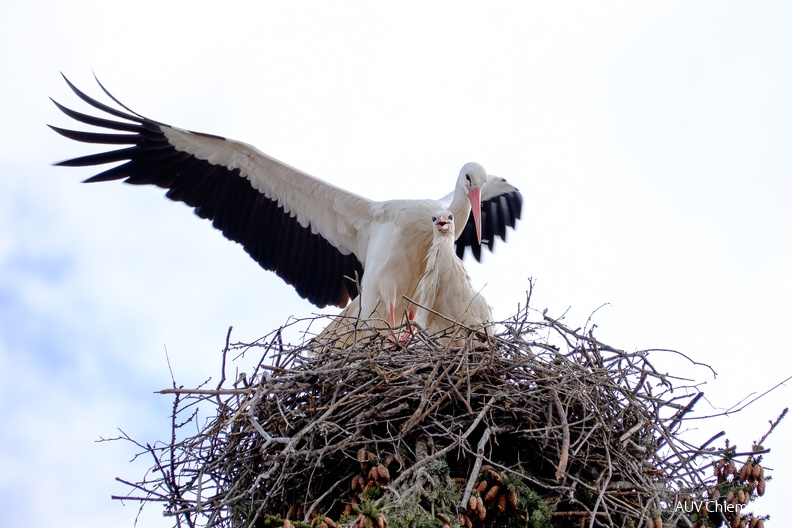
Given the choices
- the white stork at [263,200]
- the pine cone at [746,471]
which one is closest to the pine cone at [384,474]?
the pine cone at [746,471]

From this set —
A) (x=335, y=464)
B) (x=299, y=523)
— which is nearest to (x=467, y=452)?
(x=335, y=464)

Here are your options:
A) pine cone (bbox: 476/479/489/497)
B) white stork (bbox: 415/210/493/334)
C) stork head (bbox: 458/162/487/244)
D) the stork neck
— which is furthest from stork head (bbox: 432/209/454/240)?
pine cone (bbox: 476/479/489/497)

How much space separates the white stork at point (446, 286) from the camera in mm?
5961

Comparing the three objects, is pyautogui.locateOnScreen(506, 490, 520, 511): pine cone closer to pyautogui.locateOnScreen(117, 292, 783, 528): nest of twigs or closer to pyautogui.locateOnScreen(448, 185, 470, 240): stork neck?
pyautogui.locateOnScreen(117, 292, 783, 528): nest of twigs

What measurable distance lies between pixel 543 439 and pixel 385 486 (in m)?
0.77

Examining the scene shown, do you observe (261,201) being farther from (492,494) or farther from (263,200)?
(492,494)

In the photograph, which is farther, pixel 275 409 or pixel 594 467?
pixel 275 409

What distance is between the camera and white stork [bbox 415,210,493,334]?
19.6ft

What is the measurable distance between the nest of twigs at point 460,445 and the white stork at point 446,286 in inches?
40.7

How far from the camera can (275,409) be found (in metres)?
4.79

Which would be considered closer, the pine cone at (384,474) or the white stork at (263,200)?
the pine cone at (384,474)

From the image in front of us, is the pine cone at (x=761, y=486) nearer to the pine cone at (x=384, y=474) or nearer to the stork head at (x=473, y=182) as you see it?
the pine cone at (x=384, y=474)

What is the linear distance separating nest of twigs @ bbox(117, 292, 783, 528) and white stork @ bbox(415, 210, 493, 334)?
40.7 inches

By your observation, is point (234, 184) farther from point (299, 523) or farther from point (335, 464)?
point (299, 523)
